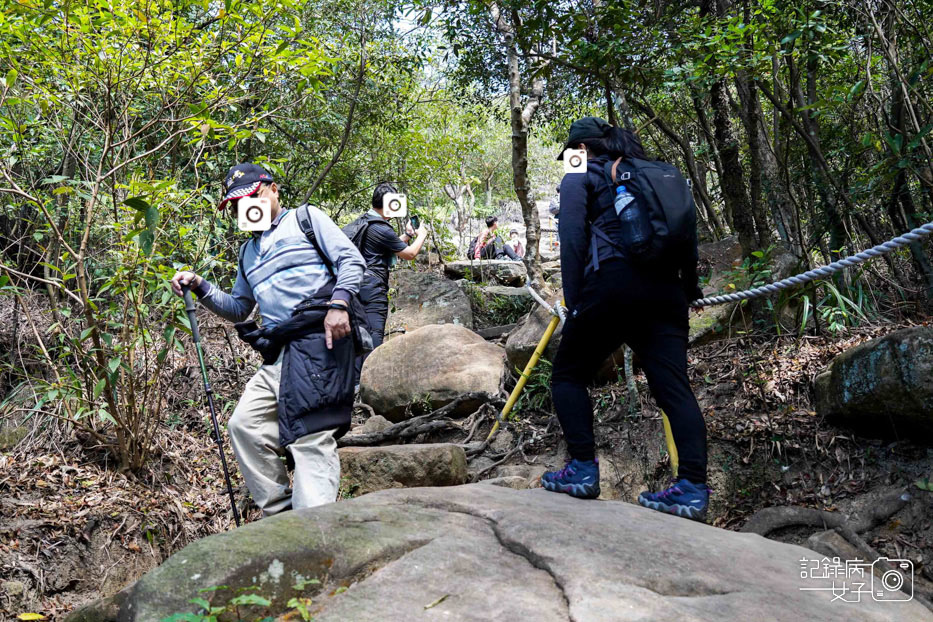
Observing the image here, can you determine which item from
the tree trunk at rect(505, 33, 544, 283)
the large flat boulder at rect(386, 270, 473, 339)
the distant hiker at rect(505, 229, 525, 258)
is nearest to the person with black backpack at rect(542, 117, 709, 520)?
the tree trunk at rect(505, 33, 544, 283)

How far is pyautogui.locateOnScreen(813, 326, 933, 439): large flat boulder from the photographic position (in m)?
3.59

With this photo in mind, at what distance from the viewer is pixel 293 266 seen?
3441mm

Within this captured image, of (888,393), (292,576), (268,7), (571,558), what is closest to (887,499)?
(888,393)

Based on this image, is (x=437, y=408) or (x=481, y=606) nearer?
(x=481, y=606)

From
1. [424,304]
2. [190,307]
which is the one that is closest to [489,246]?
[424,304]

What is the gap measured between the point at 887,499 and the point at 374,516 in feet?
9.59

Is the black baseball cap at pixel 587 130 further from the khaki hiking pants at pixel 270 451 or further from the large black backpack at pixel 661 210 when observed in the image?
the khaki hiking pants at pixel 270 451

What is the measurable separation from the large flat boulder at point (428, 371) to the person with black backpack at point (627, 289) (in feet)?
10.8

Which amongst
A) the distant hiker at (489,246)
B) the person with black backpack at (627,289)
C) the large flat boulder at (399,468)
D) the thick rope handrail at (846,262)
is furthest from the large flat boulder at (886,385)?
the distant hiker at (489,246)

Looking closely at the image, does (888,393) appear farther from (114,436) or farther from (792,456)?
(114,436)

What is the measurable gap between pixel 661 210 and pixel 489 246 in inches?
482

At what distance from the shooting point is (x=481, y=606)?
6.43 ft

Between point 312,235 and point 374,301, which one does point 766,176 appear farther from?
point 312,235

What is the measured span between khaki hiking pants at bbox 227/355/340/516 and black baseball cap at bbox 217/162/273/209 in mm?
922
